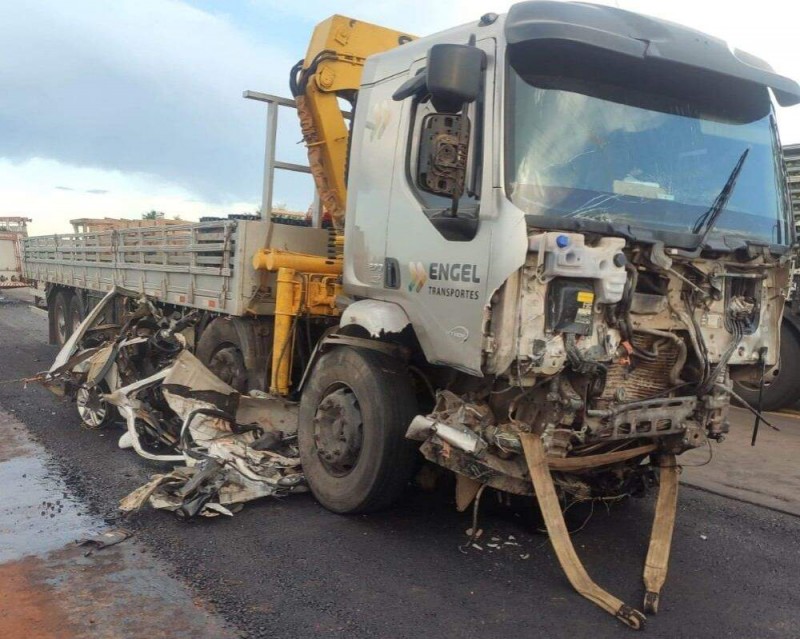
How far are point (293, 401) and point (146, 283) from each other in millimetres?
3144

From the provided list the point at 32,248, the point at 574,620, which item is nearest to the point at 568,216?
the point at 574,620

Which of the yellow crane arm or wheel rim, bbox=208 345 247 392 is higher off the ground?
the yellow crane arm

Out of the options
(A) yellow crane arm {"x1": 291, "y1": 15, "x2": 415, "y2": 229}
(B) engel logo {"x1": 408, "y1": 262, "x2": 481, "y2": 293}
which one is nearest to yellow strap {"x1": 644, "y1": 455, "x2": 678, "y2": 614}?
(B) engel logo {"x1": 408, "y1": 262, "x2": 481, "y2": 293}

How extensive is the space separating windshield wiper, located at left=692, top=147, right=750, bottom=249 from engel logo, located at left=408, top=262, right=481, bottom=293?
3.71ft

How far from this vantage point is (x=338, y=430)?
438cm

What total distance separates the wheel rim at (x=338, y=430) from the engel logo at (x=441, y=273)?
854 millimetres

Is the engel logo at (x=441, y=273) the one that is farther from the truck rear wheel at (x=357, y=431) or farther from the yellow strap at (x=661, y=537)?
the yellow strap at (x=661, y=537)

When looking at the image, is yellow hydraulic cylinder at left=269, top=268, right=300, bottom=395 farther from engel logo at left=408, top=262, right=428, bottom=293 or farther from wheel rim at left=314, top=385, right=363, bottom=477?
engel logo at left=408, top=262, right=428, bottom=293

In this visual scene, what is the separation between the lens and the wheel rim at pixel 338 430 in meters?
4.29

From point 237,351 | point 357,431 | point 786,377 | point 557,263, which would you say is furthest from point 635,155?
point 786,377

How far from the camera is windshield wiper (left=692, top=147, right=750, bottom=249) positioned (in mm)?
3635

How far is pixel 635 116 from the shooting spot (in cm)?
367

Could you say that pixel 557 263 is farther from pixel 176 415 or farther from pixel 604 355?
pixel 176 415

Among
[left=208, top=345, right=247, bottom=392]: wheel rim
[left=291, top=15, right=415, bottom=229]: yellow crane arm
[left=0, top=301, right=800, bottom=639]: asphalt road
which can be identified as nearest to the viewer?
[left=0, top=301, right=800, bottom=639]: asphalt road
